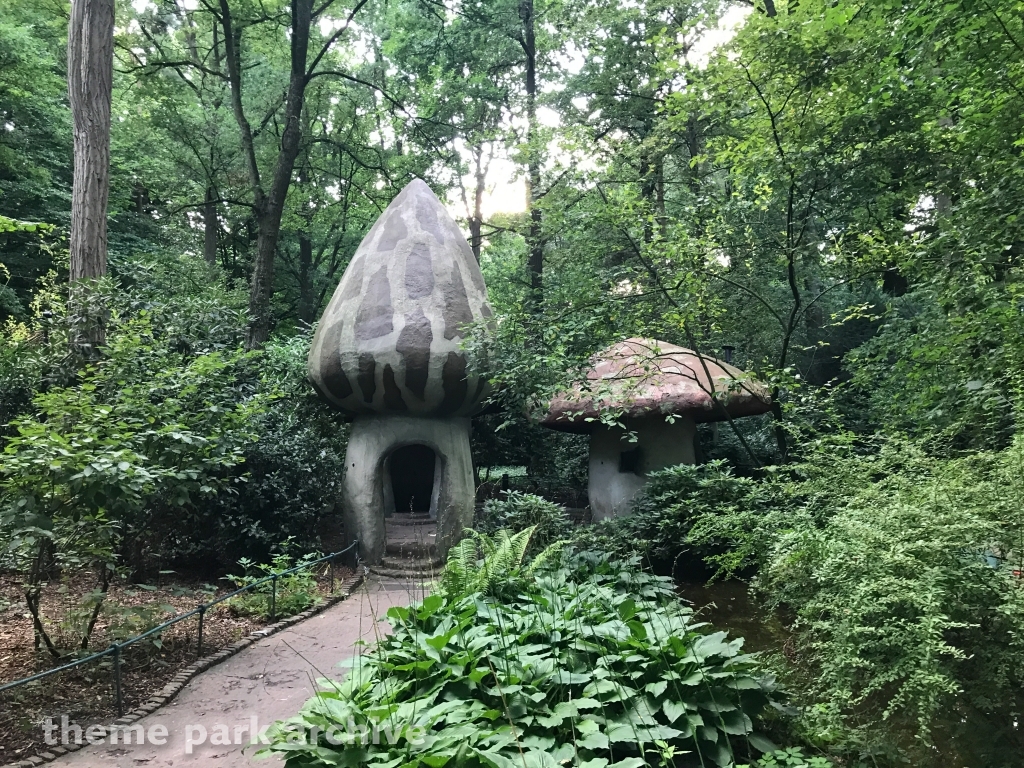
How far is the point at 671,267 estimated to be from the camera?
7.05 m

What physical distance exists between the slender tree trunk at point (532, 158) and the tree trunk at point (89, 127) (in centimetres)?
651

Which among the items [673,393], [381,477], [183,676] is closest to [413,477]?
[381,477]

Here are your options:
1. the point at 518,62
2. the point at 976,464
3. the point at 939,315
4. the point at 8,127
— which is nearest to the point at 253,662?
the point at 976,464

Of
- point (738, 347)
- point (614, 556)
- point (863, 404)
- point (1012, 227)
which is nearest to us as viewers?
point (1012, 227)

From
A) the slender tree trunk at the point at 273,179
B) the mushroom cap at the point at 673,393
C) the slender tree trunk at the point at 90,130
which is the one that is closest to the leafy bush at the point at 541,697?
the mushroom cap at the point at 673,393

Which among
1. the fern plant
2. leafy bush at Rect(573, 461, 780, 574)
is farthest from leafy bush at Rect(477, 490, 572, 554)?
the fern plant

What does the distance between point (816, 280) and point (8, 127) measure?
16.6m

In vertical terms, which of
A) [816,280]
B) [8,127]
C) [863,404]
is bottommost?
[863,404]

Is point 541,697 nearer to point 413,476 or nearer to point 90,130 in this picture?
point 90,130

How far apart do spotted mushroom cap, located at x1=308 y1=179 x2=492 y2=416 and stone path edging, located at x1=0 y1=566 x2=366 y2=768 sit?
2.49m

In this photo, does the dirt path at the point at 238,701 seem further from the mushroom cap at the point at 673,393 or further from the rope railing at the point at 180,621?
the mushroom cap at the point at 673,393

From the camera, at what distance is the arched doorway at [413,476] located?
1175 cm

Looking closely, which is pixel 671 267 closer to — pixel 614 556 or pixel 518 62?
pixel 614 556

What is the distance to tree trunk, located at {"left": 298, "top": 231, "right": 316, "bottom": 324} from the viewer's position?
696 inches
